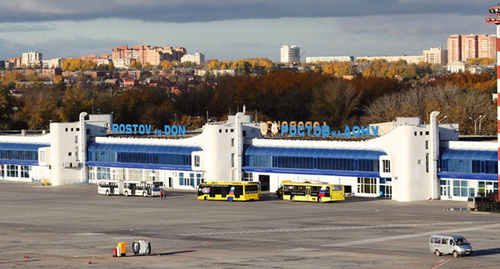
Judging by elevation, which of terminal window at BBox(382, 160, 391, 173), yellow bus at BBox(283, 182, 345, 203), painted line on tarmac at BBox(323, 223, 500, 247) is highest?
terminal window at BBox(382, 160, 391, 173)

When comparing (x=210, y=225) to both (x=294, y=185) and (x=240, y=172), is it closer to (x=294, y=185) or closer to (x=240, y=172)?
(x=294, y=185)

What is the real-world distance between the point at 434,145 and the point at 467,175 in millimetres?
6773

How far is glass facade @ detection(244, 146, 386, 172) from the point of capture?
148 meters

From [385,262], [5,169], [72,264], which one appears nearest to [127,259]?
[72,264]

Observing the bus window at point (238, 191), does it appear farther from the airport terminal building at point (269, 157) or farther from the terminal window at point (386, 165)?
the terminal window at point (386, 165)

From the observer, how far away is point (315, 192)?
142m

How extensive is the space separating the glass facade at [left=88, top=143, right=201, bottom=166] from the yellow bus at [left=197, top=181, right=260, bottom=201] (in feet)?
58.0

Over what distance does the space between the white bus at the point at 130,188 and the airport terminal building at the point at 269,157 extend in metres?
10.7

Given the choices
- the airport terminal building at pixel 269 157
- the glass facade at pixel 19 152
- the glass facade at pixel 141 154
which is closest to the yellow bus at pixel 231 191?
the airport terminal building at pixel 269 157

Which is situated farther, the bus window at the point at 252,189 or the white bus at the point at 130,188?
the white bus at the point at 130,188

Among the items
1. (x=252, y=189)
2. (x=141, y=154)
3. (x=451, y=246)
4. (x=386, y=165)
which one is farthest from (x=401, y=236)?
(x=141, y=154)

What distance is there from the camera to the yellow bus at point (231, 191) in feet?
473

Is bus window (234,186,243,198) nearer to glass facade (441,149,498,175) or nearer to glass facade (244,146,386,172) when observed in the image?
glass facade (244,146,386,172)

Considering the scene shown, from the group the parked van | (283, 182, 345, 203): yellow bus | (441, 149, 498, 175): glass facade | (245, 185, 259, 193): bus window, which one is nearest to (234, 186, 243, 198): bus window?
(245, 185, 259, 193): bus window
